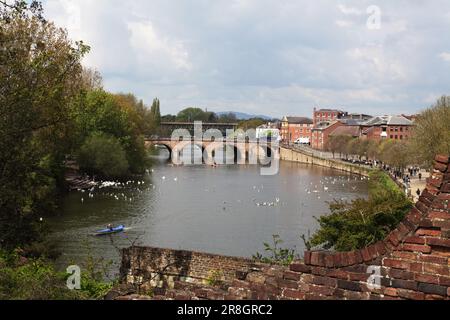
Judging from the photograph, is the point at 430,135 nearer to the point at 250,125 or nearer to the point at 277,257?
the point at 277,257

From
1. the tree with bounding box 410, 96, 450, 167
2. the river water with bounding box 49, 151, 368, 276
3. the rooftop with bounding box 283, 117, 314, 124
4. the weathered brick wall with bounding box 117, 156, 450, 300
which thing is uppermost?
the rooftop with bounding box 283, 117, 314, 124

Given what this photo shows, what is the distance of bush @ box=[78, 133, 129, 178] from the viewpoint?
58.2m

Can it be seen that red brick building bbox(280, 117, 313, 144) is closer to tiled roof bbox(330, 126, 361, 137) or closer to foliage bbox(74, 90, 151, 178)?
tiled roof bbox(330, 126, 361, 137)

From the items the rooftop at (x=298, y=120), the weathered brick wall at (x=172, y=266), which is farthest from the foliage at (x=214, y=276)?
the rooftop at (x=298, y=120)

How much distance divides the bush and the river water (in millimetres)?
2861

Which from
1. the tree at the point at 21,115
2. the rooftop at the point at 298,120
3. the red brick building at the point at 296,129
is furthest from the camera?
the rooftop at the point at 298,120

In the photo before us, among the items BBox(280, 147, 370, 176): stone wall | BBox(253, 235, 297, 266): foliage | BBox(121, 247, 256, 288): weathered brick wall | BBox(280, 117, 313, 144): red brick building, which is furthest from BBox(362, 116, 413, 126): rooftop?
BBox(121, 247, 256, 288): weathered brick wall

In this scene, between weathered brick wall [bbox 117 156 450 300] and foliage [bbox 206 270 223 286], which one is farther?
foliage [bbox 206 270 223 286]

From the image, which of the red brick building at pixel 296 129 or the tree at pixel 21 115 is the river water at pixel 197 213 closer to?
the tree at pixel 21 115

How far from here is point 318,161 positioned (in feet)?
327

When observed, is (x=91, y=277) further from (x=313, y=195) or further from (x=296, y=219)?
(x=313, y=195)

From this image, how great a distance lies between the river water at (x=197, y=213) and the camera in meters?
30.8

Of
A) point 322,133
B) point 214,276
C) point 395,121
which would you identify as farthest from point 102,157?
point 322,133

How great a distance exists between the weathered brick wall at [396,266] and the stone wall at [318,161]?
6992cm
